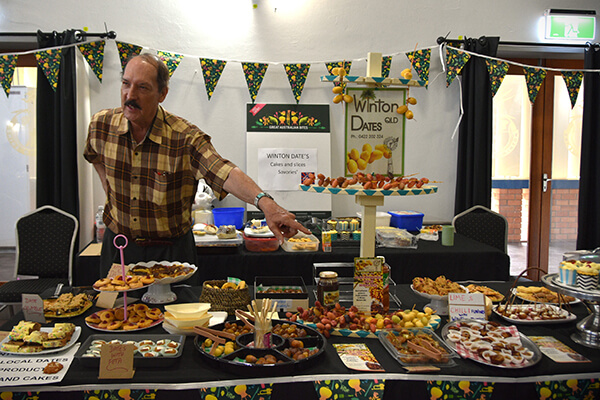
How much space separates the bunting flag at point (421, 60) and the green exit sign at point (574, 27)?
49.4 inches

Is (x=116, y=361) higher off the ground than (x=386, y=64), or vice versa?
(x=386, y=64)

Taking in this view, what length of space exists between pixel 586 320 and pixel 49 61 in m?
3.98

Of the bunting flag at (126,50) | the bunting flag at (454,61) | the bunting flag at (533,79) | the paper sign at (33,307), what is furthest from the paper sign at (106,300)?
the bunting flag at (533,79)

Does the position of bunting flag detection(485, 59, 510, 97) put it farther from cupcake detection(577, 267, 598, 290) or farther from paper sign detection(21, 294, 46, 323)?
paper sign detection(21, 294, 46, 323)

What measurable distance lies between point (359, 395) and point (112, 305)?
41.1 inches

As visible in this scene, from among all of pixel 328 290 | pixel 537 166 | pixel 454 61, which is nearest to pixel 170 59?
pixel 454 61

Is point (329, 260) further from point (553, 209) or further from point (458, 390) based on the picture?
point (553, 209)

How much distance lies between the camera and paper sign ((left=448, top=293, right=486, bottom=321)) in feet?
6.19

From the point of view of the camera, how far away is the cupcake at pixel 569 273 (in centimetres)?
174

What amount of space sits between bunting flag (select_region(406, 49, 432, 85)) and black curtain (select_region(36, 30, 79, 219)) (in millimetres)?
2775

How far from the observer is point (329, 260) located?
3326mm

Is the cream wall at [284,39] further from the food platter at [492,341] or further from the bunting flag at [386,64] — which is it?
the food platter at [492,341]

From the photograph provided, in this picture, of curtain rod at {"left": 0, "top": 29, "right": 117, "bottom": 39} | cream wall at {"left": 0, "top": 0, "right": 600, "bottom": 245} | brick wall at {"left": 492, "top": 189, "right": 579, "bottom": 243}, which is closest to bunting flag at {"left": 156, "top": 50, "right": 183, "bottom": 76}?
cream wall at {"left": 0, "top": 0, "right": 600, "bottom": 245}

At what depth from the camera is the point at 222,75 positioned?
4.45 metres
